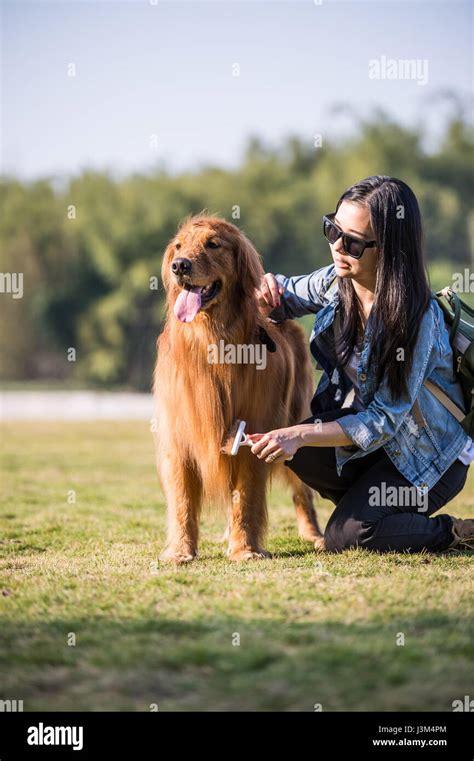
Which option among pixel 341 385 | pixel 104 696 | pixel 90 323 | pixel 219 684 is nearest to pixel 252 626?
pixel 219 684

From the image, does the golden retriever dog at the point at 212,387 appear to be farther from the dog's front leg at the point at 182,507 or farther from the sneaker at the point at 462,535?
the sneaker at the point at 462,535

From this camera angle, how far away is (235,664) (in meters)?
3.17

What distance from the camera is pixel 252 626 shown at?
357 cm

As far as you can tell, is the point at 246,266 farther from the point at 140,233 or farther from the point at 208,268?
the point at 140,233

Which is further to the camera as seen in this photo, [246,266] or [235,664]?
[246,266]

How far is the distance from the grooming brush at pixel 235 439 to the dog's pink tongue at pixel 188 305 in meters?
0.65

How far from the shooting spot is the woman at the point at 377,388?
15.2 ft

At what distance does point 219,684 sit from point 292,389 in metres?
2.83

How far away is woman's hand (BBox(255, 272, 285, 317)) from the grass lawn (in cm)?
145

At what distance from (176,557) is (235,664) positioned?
1.83 m

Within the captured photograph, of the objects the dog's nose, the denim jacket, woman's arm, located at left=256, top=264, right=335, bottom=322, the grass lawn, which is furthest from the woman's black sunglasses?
the grass lawn

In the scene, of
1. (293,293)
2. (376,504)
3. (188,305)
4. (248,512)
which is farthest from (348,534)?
(188,305)

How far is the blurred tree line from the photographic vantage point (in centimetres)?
2886
